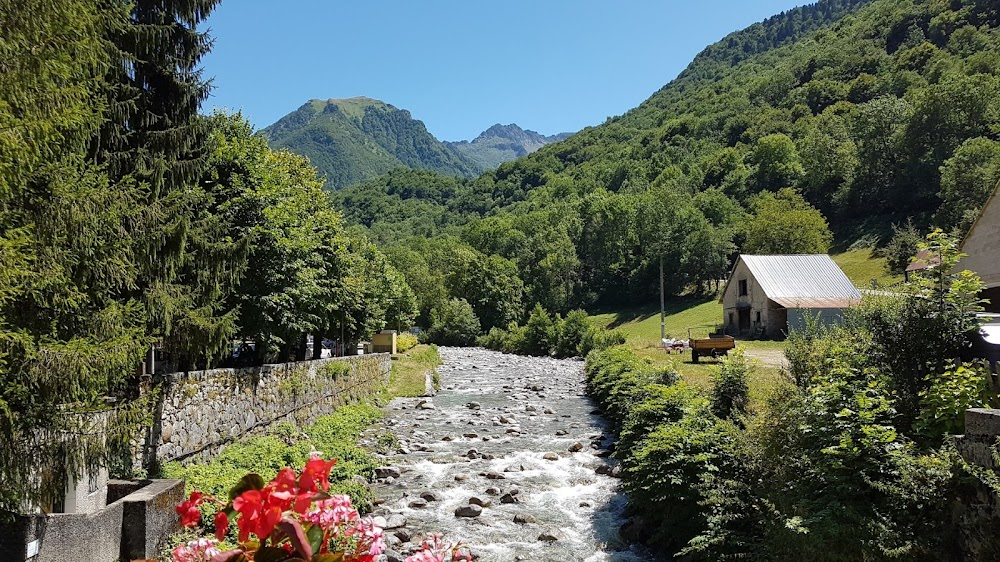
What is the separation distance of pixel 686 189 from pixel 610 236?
75.9 ft

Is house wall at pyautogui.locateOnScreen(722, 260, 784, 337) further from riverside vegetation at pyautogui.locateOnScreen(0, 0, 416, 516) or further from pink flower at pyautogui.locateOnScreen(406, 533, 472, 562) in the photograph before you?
pink flower at pyautogui.locateOnScreen(406, 533, 472, 562)

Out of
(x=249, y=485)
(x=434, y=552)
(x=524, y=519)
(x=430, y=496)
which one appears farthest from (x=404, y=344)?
(x=249, y=485)

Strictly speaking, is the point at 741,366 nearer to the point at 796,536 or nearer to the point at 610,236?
the point at 796,536

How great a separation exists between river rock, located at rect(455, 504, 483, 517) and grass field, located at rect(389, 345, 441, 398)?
16136 mm

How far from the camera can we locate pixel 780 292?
1684 inches

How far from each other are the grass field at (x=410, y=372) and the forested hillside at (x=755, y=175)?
1578 inches

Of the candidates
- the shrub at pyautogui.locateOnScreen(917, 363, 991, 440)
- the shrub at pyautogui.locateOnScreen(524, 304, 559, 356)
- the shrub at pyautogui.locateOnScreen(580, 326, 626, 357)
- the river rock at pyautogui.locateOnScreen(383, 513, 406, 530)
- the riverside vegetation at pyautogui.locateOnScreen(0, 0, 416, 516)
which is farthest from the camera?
the shrub at pyautogui.locateOnScreen(524, 304, 559, 356)

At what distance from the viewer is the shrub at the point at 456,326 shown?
71500 mm

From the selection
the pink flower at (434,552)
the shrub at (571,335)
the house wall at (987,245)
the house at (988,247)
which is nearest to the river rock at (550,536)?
the pink flower at (434,552)

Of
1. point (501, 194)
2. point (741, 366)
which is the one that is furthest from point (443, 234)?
point (741, 366)

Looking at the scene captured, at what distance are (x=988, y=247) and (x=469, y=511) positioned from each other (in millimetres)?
15339

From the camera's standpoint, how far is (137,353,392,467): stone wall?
35.0 feet

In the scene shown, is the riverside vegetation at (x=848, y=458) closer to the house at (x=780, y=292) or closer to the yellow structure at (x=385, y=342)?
the house at (x=780, y=292)

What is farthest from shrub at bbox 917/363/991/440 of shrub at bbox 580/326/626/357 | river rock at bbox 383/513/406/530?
shrub at bbox 580/326/626/357
